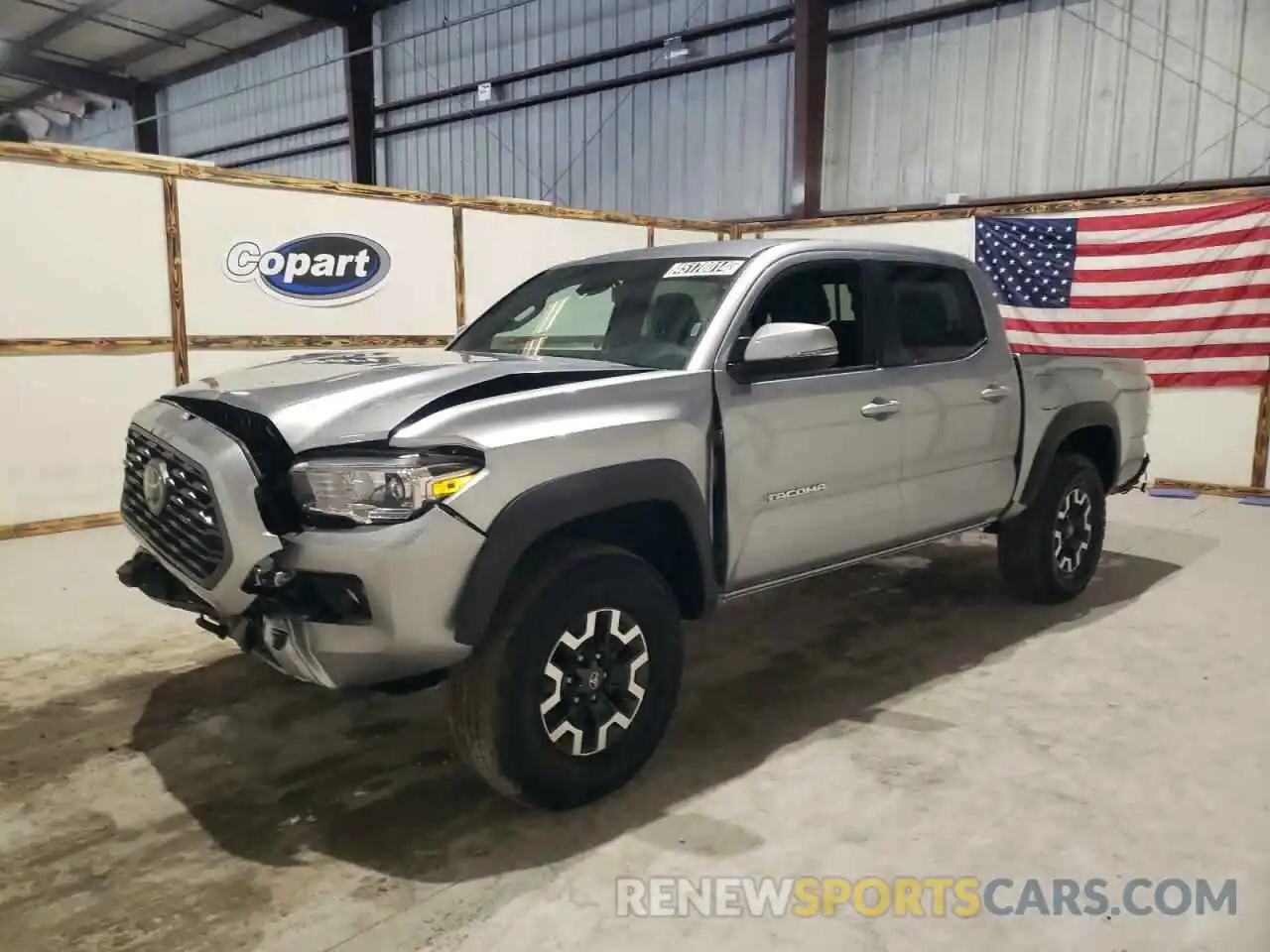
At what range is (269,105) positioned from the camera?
18.4 meters

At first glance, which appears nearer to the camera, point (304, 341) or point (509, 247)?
point (304, 341)

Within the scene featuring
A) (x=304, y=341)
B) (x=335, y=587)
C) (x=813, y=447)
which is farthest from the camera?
(x=304, y=341)

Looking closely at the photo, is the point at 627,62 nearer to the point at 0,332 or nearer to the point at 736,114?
the point at 736,114

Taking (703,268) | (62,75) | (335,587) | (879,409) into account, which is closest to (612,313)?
(703,268)

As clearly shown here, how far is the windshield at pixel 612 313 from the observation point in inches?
129

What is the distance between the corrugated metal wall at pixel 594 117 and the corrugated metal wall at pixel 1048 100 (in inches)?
42.8

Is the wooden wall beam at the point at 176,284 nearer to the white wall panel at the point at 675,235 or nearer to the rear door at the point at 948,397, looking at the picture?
the white wall panel at the point at 675,235

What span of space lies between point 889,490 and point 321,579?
224 centimetres

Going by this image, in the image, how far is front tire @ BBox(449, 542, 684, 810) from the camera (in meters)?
2.54

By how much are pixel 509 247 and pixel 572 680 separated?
6.99 meters

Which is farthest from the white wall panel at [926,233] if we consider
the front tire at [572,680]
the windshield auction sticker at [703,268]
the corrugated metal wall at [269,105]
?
the corrugated metal wall at [269,105]

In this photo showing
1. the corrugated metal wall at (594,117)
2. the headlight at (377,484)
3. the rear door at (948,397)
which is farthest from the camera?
the corrugated metal wall at (594,117)

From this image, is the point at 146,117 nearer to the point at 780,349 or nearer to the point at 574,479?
the point at 780,349

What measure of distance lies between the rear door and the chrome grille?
2505 mm
